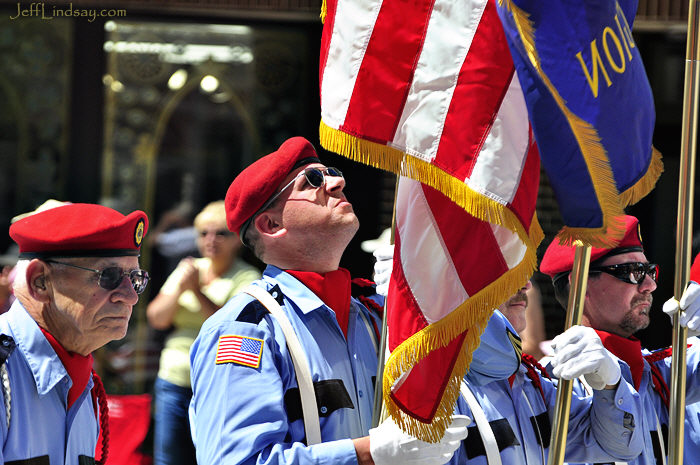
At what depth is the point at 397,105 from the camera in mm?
2795

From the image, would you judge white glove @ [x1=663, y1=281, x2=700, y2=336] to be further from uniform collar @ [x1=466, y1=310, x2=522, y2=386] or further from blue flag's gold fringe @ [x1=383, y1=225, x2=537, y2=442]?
blue flag's gold fringe @ [x1=383, y1=225, x2=537, y2=442]

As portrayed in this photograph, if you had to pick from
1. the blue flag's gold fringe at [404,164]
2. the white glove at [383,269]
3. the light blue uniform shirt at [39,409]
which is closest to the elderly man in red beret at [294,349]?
the white glove at [383,269]

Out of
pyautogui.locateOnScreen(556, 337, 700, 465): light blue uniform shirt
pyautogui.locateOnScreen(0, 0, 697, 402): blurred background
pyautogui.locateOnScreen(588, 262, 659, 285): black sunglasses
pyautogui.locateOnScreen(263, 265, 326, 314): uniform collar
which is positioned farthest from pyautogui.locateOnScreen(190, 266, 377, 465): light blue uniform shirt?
pyautogui.locateOnScreen(0, 0, 697, 402): blurred background

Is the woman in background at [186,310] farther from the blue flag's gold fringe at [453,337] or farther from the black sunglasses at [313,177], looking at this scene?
the blue flag's gold fringe at [453,337]

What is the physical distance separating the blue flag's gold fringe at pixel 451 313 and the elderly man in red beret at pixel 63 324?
3.22ft

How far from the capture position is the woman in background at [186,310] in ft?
18.4

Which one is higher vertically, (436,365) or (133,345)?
(436,365)

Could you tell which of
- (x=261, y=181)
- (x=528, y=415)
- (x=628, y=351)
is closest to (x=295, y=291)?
(x=261, y=181)

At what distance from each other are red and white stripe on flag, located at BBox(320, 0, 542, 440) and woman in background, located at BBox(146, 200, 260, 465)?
9.68 ft

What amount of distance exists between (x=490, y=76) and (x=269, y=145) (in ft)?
17.2

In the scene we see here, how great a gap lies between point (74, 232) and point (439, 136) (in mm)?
1298

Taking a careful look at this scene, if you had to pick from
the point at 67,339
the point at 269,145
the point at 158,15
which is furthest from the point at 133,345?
the point at 67,339

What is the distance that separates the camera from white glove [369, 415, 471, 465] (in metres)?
2.78

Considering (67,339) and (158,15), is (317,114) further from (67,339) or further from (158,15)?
(67,339)
